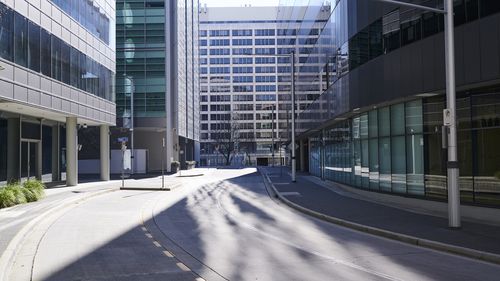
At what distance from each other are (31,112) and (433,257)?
2661 centimetres

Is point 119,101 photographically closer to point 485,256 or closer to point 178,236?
point 178,236

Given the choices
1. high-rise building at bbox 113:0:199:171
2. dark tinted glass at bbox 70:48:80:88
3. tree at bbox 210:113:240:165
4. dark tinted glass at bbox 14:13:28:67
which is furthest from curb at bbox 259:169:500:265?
tree at bbox 210:113:240:165

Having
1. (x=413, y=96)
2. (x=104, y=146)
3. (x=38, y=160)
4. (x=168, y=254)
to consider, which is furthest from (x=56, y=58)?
(x=168, y=254)

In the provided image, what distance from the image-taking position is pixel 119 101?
2598 inches

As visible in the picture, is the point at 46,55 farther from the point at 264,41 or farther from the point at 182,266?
the point at 264,41

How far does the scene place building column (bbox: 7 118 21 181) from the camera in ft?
102

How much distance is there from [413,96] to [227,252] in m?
10.5

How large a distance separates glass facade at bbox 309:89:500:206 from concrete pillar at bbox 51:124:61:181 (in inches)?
885

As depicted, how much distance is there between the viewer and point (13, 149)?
31.5 metres

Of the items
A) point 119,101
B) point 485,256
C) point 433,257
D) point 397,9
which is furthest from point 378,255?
point 119,101

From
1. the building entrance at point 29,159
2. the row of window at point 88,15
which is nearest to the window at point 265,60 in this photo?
the row of window at point 88,15

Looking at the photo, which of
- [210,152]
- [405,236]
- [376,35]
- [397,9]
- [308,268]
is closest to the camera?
[308,268]

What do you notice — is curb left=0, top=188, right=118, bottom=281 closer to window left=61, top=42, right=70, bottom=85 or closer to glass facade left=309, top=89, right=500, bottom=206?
window left=61, top=42, right=70, bottom=85

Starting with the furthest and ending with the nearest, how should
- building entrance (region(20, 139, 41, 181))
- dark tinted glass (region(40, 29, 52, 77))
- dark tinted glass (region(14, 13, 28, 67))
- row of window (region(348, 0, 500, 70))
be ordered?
building entrance (region(20, 139, 41, 181)), dark tinted glass (region(40, 29, 52, 77)), dark tinted glass (region(14, 13, 28, 67)), row of window (region(348, 0, 500, 70))
